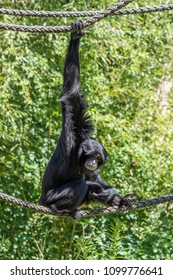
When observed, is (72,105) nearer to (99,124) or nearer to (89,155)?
(89,155)

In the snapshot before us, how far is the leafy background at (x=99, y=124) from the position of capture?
1006cm

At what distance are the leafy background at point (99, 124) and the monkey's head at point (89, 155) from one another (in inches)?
123

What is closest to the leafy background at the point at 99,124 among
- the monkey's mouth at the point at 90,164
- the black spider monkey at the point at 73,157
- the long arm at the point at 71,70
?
the black spider monkey at the point at 73,157

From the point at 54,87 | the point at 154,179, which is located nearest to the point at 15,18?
the point at 54,87

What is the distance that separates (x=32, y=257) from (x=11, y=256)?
1.46 feet

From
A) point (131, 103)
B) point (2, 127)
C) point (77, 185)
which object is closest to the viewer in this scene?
point (77, 185)

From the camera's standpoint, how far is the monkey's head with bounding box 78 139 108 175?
6691 millimetres

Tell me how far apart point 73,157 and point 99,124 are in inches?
144

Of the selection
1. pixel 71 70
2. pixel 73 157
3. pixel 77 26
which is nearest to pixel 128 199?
pixel 73 157

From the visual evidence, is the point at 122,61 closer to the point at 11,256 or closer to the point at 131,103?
the point at 131,103

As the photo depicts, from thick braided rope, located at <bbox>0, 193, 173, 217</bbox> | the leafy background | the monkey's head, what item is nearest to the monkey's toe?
the monkey's head

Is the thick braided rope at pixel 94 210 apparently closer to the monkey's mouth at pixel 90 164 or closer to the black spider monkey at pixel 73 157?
the black spider monkey at pixel 73 157

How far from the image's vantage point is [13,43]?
9.89 m

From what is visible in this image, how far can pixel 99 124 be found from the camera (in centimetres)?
1045
